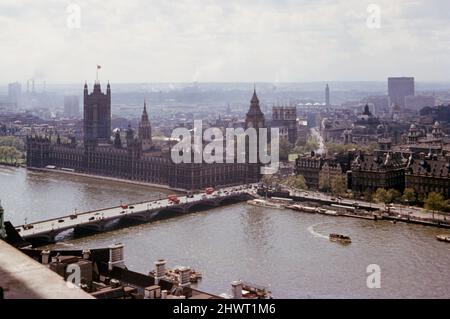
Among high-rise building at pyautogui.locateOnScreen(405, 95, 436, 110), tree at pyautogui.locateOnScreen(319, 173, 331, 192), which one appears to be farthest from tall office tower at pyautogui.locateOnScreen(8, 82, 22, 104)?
tree at pyautogui.locateOnScreen(319, 173, 331, 192)

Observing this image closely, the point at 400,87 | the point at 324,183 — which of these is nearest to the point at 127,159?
the point at 324,183

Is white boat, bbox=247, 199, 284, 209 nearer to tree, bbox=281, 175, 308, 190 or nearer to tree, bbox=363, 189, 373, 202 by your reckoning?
tree, bbox=281, 175, 308, 190

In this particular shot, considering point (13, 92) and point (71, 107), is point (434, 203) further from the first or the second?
point (13, 92)

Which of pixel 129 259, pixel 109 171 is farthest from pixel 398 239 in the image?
pixel 109 171

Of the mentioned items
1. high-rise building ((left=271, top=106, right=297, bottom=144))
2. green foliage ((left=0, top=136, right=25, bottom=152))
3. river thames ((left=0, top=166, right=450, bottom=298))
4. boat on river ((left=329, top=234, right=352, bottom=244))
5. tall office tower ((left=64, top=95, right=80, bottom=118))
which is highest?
tall office tower ((left=64, top=95, right=80, bottom=118))

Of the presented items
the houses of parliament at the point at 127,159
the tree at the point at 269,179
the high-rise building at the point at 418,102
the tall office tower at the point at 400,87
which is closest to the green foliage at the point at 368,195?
the tree at the point at 269,179
